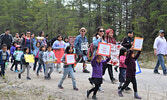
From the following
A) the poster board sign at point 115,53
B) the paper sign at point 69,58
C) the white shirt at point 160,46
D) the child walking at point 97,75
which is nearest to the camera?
the child walking at point 97,75

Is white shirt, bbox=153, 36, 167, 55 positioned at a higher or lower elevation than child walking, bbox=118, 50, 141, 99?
higher

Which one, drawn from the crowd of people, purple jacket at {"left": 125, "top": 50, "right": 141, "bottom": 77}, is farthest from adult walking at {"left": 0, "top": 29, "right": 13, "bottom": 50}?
purple jacket at {"left": 125, "top": 50, "right": 141, "bottom": 77}

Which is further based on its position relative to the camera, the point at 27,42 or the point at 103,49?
the point at 27,42

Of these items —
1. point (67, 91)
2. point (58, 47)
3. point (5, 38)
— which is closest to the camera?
point (67, 91)

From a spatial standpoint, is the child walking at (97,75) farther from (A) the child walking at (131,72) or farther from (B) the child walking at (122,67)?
(B) the child walking at (122,67)

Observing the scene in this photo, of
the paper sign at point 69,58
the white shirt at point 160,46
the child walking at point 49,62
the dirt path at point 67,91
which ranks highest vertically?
the white shirt at point 160,46

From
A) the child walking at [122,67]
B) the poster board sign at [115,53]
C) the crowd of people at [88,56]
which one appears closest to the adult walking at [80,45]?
the crowd of people at [88,56]

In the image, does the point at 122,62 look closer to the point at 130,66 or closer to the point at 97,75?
the point at 130,66

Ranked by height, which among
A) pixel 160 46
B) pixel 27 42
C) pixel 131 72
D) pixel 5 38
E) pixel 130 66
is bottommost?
pixel 131 72

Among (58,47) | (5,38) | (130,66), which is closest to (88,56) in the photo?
(130,66)

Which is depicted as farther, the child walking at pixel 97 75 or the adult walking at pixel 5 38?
the adult walking at pixel 5 38

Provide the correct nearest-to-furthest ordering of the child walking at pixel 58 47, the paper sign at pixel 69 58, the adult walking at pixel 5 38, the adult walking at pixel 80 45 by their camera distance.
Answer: the paper sign at pixel 69 58, the adult walking at pixel 80 45, the child walking at pixel 58 47, the adult walking at pixel 5 38

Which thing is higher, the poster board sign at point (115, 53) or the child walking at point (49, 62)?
the poster board sign at point (115, 53)

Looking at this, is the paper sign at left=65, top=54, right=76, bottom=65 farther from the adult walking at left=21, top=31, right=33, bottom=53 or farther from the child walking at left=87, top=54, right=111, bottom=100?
the adult walking at left=21, top=31, right=33, bottom=53
